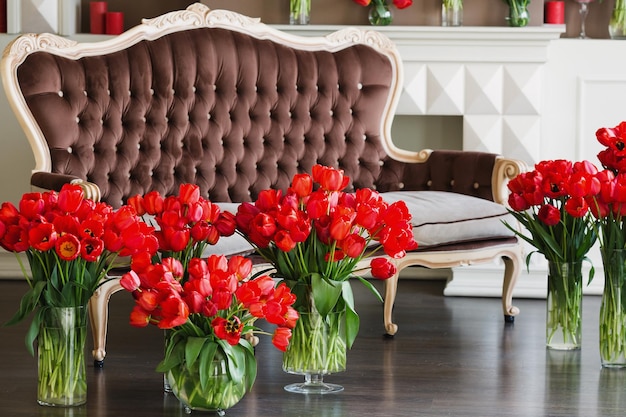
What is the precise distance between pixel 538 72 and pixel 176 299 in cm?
254

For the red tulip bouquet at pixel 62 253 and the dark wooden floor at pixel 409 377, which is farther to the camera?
the dark wooden floor at pixel 409 377

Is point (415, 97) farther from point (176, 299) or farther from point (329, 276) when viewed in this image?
point (176, 299)

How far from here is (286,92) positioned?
12.8ft

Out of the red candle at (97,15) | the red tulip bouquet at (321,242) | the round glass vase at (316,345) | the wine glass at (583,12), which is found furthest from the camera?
the red candle at (97,15)

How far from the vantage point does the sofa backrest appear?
3498 millimetres

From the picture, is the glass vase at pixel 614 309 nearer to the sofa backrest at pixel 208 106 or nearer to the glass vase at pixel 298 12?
the sofa backrest at pixel 208 106

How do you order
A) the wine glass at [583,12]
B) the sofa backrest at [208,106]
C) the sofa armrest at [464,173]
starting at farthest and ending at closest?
the wine glass at [583,12]
the sofa armrest at [464,173]
the sofa backrest at [208,106]

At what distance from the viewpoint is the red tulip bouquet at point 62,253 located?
89.5 inches

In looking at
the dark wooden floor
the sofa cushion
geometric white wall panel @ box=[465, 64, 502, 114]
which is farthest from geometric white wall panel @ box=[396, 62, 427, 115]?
the dark wooden floor

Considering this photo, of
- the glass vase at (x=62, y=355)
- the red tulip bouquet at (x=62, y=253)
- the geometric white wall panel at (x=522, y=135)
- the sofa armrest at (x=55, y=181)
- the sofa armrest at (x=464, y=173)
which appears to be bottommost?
the glass vase at (x=62, y=355)

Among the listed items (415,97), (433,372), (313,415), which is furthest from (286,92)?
(313,415)

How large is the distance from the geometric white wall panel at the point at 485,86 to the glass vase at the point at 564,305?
1.35 metres

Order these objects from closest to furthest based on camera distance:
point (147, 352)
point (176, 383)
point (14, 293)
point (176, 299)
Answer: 1. point (176, 299)
2. point (176, 383)
3. point (147, 352)
4. point (14, 293)

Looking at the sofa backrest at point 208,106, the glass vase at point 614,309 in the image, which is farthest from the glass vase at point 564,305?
the sofa backrest at point 208,106
